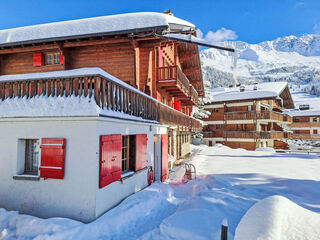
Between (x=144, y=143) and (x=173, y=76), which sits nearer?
(x=144, y=143)

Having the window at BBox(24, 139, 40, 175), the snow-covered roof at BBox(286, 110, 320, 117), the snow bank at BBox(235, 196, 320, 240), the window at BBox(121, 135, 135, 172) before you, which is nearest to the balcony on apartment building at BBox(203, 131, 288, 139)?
the snow-covered roof at BBox(286, 110, 320, 117)

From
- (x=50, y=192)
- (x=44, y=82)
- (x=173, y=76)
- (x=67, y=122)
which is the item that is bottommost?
(x=50, y=192)

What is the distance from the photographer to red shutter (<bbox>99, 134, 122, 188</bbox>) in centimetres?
567

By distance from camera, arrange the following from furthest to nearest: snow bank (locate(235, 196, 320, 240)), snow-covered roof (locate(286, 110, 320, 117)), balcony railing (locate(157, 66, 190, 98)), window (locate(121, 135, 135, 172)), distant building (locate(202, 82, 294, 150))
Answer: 1. snow-covered roof (locate(286, 110, 320, 117))
2. distant building (locate(202, 82, 294, 150))
3. balcony railing (locate(157, 66, 190, 98))
4. window (locate(121, 135, 135, 172))
5. snow bank (locate(235, 196, 320, 240))

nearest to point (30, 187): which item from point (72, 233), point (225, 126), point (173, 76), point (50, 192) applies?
point (50, 192)

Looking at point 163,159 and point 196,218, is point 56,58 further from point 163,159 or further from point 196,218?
point 196,218

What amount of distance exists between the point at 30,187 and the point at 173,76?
901 centimetres

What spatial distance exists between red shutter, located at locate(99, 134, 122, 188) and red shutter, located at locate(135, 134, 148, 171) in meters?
1.46

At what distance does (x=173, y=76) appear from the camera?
1241 cm

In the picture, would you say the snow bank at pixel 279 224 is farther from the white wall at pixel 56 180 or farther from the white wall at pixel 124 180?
Answer: the white wall at pixel 56 180

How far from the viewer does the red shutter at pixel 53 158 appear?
5.66 metres

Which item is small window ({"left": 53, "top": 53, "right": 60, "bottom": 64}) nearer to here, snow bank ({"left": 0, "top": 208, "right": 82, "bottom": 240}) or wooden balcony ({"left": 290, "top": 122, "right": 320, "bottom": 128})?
snow bank ({"left": 0, "top": 208, "right": 82, "bottom": 240})

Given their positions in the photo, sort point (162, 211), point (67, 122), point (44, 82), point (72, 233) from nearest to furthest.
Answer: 1. point (72, 233)
2. point (67, 122)
3. point (44, 82)
4. point (162, 211)

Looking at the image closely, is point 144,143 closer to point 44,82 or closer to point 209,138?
point 44,82
